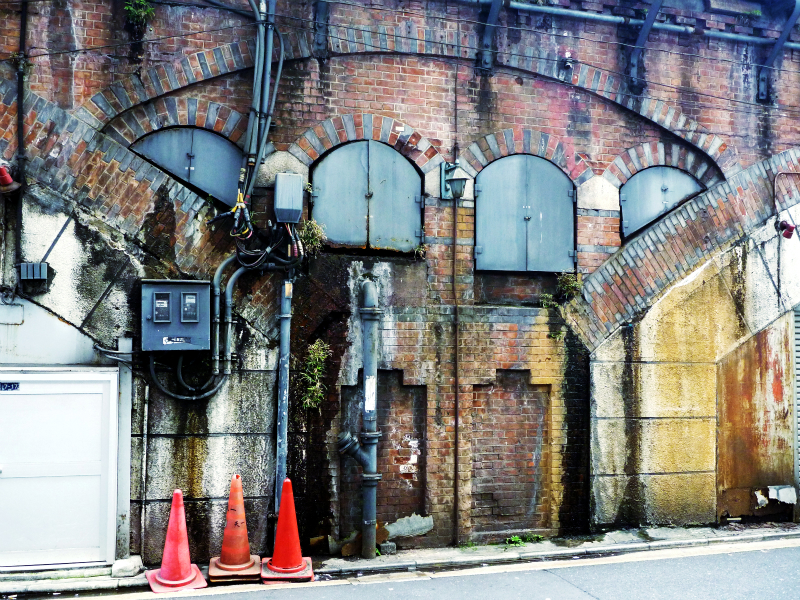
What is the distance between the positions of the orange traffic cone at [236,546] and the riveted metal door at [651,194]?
5766mm

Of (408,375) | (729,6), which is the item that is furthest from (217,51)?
(729,6)

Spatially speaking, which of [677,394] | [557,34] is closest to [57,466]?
[677,394]

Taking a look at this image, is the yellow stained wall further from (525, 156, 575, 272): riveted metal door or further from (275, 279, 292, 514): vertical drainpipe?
(275, 279, 292, 514): vertical drainpipe

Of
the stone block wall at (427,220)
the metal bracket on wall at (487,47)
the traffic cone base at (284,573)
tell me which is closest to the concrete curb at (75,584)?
the stone block wall at (427,220)

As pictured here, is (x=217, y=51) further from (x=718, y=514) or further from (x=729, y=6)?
(x=718, y=514)

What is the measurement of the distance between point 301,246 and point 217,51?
234 cm

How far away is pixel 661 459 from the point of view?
9.73 metres

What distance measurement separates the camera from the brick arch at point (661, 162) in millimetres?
9836

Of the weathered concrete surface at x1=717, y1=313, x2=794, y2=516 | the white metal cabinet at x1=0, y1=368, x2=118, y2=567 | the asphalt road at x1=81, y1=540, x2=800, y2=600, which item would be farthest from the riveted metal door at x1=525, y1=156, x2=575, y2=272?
the white metal cabinet at x1=0, y1=368, x2=118, y2=567

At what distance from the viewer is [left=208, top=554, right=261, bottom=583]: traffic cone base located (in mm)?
7570

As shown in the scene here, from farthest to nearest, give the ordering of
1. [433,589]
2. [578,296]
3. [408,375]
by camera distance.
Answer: [578,296], [408,375], [433,589]

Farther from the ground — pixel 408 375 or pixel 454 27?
pixel 454 27

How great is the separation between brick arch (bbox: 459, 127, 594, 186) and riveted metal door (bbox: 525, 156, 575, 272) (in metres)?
0.10

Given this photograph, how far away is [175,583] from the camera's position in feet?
24.2
